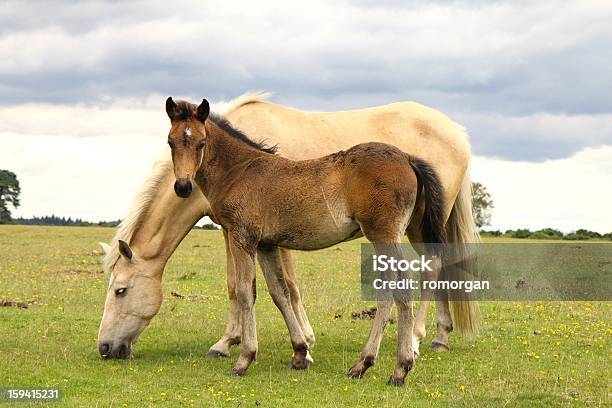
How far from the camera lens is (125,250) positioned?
901 centimetres

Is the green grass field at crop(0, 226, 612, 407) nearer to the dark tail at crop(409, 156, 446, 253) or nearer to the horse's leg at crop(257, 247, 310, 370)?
the horse's leg at crop(257, 247, 310, 370)

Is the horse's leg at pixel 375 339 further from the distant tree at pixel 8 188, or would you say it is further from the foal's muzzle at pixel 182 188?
the distant tree at pixel 8 188

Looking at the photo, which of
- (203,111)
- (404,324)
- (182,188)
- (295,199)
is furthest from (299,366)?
(203,111)

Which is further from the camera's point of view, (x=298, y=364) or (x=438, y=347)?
(x=438, y=347)

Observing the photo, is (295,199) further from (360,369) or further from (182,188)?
(360,369)

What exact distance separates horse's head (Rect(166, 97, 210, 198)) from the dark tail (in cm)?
231

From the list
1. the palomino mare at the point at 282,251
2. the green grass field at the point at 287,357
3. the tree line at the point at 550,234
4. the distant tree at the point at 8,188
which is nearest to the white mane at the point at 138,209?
the palomino mare at the point at 282,251

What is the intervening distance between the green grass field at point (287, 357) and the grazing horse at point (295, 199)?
558 millimetres

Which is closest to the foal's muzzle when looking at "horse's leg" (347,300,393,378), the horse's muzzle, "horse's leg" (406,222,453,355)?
"horse's leg" (347,300,393,378)

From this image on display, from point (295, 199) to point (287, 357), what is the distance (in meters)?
2.67

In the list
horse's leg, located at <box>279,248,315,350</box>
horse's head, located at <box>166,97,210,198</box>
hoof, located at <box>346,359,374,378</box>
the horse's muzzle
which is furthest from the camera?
horse's leg, located at <box>279,248,315,350</box>

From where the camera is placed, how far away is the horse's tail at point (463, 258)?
1014 centimetres

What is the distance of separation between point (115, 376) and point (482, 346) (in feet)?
17.3

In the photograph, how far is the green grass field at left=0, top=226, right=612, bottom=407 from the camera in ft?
24.2
